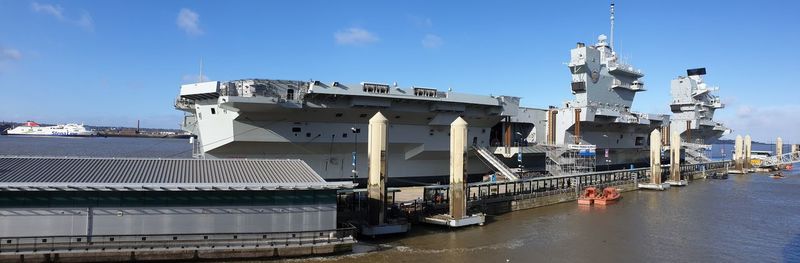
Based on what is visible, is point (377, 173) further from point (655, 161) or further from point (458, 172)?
point (655, 161)

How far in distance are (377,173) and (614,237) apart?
27.8 ft

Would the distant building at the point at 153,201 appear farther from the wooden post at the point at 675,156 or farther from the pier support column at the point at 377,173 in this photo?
the wooden post at the point at 675,156

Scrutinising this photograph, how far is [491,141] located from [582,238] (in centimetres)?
1455

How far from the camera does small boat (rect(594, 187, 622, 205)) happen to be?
26672 mm

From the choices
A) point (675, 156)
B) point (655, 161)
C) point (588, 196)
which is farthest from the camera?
point (675, 156)

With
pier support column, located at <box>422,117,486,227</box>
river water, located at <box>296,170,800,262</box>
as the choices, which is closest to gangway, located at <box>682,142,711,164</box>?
river water, located at <box>296,170,800,262</box>

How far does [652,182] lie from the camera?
35531 mm

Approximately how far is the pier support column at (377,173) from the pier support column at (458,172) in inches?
112

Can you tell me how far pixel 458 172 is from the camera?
1806 centimetres

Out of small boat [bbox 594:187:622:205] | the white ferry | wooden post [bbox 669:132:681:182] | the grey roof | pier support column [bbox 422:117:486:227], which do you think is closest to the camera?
the grey roof

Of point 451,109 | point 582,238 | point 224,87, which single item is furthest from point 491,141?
point 224,87

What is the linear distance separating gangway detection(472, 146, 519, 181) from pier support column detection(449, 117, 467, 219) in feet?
27.1

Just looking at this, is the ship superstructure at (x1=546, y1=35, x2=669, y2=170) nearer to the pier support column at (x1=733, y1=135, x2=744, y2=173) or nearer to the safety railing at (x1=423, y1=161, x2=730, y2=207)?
the safety railing at (x1=423, y1=161, x2=730, y2=207)

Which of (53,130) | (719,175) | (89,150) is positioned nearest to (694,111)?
(719,175)
